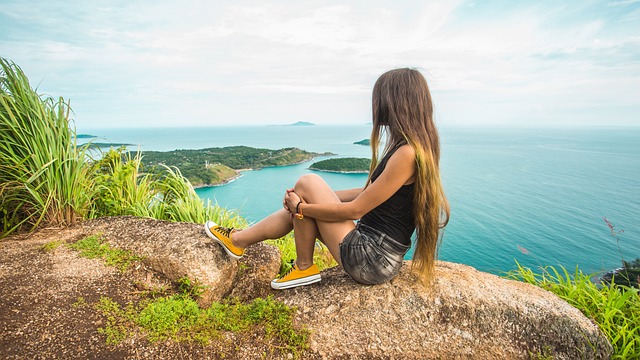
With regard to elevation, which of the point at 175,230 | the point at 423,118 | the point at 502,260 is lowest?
the point at 502,260

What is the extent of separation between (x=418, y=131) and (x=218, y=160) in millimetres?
51824

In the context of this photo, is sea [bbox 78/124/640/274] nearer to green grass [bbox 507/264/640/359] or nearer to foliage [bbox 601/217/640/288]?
foliage [bbox 601/217/640/288]

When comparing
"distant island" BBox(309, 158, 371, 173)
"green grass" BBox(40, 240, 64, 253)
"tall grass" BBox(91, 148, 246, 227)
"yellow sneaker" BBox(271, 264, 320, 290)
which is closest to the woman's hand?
"yellow sneaker" BBox(271, 264, 320, 290)

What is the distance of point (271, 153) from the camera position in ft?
216

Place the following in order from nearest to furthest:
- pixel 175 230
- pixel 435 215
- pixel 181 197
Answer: pixel 435 215, pixel 175 230, pixel 181 197

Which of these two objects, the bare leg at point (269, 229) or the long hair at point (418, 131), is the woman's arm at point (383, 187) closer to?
the long hair at point (418, 131)

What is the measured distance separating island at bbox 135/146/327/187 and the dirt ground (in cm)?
2851

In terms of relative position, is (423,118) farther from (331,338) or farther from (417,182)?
(331,338)

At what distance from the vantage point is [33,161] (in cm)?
300

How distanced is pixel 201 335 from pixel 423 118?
6.41 feet

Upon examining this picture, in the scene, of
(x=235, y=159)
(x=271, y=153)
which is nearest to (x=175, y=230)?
(x=235, y=159)

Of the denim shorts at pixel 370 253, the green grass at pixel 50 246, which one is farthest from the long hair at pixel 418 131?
the green grass at pixel 50 246

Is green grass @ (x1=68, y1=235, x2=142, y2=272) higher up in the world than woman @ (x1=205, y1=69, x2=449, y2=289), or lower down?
lower down

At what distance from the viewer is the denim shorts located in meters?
2.13
